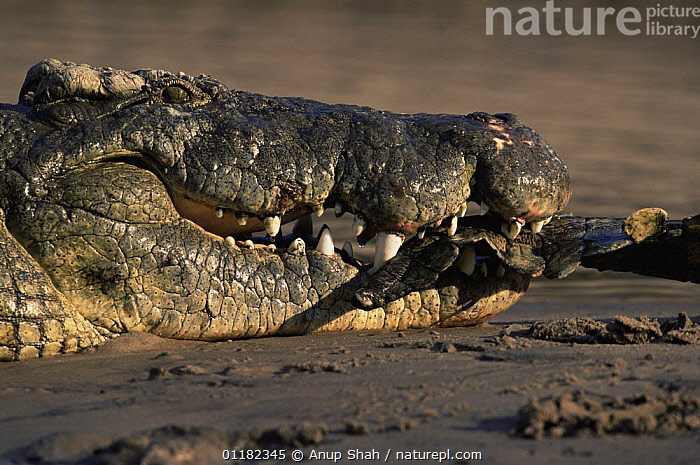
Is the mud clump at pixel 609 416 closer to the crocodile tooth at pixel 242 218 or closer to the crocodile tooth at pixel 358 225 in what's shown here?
the crocodile tooth at pixel 358 225

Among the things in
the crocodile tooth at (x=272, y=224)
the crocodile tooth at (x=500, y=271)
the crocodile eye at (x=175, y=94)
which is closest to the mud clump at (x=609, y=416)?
the crocodile tooth at (x=272, y=224)

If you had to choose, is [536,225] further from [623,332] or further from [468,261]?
[623,332]

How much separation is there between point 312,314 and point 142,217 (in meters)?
0.78

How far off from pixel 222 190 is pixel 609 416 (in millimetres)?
1754

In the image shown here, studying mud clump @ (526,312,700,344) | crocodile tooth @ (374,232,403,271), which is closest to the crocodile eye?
crocodile tooth @ (374,232,403,271)

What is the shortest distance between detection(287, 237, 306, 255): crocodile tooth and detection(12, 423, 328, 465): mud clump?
4.97 ft

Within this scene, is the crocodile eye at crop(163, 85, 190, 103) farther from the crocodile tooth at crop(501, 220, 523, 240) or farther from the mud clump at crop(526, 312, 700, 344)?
the mud clump at crop(526, 312, 700, 344)

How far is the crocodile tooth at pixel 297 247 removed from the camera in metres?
3.36

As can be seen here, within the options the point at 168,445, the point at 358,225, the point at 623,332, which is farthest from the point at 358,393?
the point at 623,332

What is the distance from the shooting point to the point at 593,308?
5246 mm

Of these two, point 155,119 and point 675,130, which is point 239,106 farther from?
point 675,130

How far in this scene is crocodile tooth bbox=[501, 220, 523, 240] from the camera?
345cm

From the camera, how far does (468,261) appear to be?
355cm

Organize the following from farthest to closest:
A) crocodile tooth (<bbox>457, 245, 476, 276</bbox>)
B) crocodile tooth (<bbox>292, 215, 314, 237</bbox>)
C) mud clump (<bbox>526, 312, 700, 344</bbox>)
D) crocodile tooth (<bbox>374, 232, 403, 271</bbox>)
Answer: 1. crocodile tooth (<bbox>292, 215, 314, 237</bbox>)
2. crocodile tooth (<bbox>457, 245, 476, 276</bbox>)
3. crocodile tooth (<bbox>374, 232, 403, 271</bbox>)
4. mud clump (<bbox>526, 312, 700, 344</bbox>)
